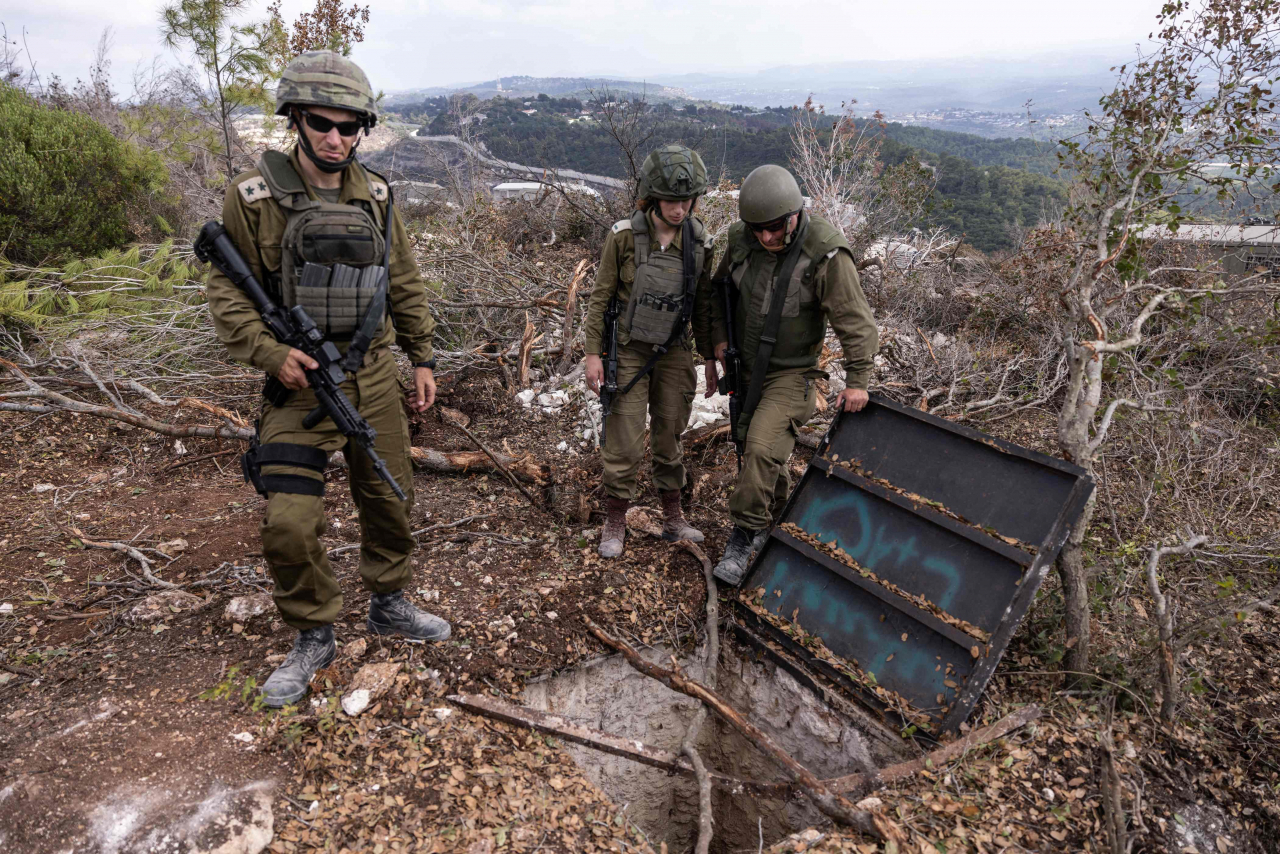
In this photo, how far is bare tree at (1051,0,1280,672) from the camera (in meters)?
2.85

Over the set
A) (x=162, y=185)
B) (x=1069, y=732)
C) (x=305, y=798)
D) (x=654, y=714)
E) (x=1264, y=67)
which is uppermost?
(x=1264, y=67)

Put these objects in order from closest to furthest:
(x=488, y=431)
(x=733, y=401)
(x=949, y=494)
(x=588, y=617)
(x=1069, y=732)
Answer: (x=1069, y=732), (x=949, y=494), (x=588, y=617), (x=733, y=401), (x=488, y=431)

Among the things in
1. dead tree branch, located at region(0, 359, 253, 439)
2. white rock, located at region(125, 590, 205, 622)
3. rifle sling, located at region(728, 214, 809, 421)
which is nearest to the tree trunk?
rifle sling, located at region(728, 214, 809, 421)

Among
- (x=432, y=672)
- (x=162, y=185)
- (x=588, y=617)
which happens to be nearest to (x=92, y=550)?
(x=432, y=672)

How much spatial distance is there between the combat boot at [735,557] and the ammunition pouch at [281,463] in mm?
1935

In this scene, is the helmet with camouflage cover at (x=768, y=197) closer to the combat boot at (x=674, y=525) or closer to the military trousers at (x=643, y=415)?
the military trousers at (x=643, y=415)

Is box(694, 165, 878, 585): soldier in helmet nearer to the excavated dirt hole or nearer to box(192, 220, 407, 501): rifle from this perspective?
the excavated dirt hole

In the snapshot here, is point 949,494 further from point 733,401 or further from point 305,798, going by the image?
point 305,798

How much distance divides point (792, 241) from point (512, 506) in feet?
7.15

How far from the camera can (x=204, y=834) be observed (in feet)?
6.54

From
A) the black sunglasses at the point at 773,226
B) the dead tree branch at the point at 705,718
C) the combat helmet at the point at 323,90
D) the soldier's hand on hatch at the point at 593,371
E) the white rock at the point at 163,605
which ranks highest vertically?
the combat helmet at the point at 323,90

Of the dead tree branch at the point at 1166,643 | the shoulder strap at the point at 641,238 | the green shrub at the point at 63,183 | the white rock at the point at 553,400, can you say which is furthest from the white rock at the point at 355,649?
the green shrub at the point at 63,183

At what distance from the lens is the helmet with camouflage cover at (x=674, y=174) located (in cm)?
290

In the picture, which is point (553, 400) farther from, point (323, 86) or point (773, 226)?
point (323, 86)
